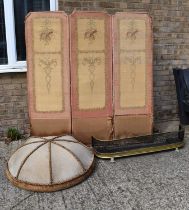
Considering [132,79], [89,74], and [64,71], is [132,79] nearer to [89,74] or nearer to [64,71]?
[89,74]

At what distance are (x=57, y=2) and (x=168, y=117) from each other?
9.29 ft

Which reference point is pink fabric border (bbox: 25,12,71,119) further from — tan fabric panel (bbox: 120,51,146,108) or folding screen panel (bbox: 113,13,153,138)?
tan fabric panel (bbox: 120,51,146,108)

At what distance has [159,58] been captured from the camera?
542 cm

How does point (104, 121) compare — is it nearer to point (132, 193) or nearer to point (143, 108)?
point (143, 108)

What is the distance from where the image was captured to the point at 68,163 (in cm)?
337

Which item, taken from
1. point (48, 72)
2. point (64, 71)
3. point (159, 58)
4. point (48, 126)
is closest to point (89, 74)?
point (64, 71)

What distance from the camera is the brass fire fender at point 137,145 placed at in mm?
3986

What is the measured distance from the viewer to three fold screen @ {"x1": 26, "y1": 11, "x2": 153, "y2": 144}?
4.18m

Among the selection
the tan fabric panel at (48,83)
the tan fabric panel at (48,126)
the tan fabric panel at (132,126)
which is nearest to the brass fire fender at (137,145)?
the tan fabric panel at (132,126)

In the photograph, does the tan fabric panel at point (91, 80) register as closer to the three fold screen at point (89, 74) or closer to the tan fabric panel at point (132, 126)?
the three fold screen at point (89, 74)

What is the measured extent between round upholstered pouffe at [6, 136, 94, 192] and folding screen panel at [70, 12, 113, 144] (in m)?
0.73

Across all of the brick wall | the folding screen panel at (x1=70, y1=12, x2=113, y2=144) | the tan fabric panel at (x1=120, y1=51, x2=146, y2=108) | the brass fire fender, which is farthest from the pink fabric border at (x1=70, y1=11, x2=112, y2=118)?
the brick wall

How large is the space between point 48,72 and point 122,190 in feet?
6.28

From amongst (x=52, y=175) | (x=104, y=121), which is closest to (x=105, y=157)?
(x=104, y=121)
